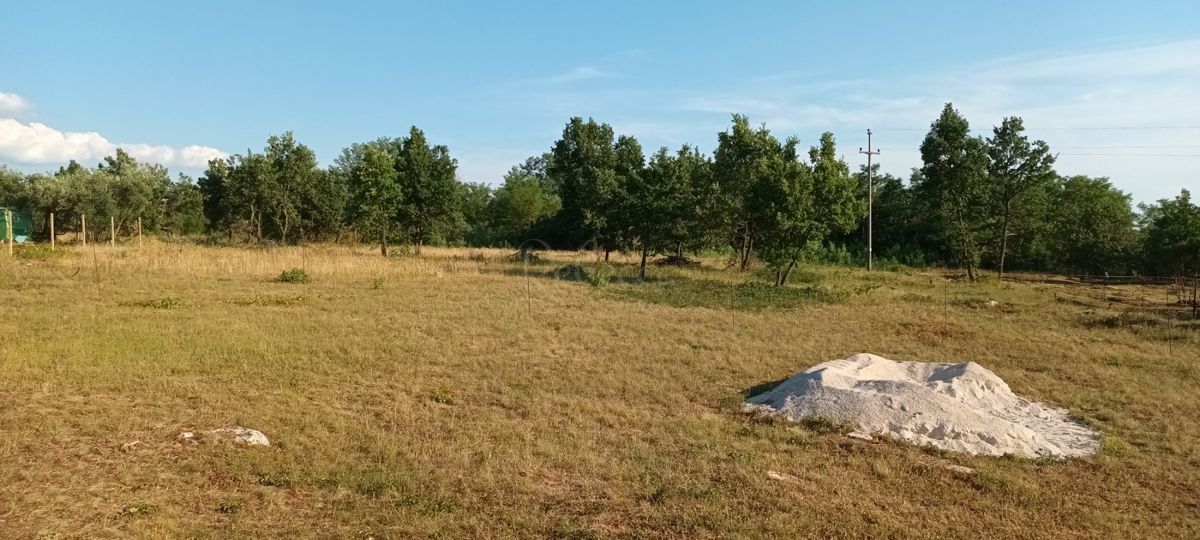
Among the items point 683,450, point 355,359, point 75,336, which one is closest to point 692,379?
point 683,450

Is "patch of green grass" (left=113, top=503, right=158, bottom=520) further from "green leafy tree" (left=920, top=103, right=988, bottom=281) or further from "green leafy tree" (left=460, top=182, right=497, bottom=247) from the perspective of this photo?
"green leafy tree" (left=460, top=182, right=497, bottom=247)

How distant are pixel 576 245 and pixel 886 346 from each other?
2594 centimetres

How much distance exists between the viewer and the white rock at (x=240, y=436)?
638cm

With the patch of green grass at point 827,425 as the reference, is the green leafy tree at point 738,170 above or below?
above

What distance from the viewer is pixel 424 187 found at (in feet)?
96.7

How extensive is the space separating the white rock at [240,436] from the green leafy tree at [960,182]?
91.2 feet

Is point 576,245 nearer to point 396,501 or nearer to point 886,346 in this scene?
point 886,346

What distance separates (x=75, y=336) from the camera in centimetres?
1052

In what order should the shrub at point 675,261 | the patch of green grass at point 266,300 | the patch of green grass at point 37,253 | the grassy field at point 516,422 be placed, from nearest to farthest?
the grassy field at point 516,422
the patch of green grass at point 266,300
the patch of green grass at point 37,253
the shrub at point 675,261

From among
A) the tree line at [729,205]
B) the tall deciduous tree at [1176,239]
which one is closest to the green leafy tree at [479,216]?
the tree line at [729,205]

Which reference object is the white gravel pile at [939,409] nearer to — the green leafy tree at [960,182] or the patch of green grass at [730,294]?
the patch of green grass at [730,294]

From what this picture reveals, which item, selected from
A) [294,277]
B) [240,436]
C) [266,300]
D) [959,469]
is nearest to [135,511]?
[240,436]

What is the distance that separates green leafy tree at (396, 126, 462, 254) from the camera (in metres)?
29.2

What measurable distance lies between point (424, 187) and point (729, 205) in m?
13.0
